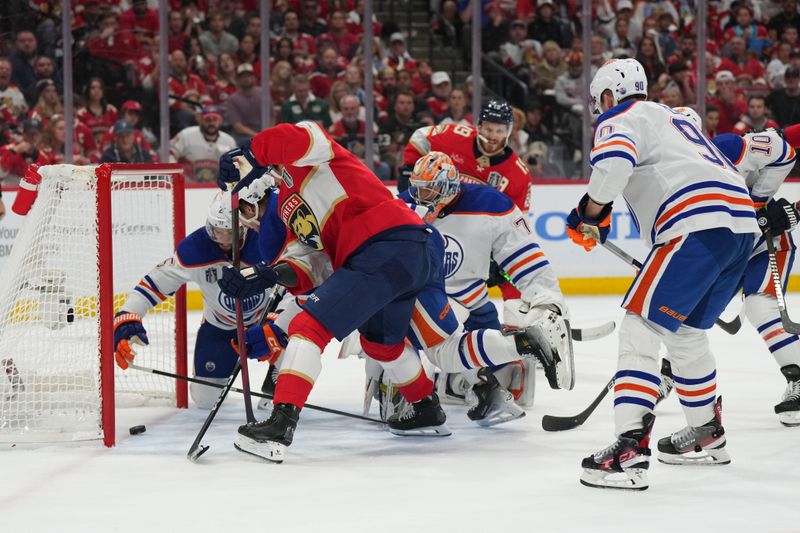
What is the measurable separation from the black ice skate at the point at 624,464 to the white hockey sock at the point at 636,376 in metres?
0.03

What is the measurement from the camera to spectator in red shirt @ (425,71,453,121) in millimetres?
7707

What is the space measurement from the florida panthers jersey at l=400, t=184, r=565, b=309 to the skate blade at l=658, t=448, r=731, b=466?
88 centimetres

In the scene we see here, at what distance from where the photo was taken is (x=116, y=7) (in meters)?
7.26

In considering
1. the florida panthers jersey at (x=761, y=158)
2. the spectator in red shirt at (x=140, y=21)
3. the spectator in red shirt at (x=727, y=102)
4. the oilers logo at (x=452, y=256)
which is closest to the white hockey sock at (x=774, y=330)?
the florida panthers jersey at (x=761, y=158)

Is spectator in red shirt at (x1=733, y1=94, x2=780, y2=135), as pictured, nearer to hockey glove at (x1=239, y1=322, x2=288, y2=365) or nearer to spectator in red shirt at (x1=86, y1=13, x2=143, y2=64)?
spectator in red shirt at (x1=86, y1=13, x2=143, y2=64)

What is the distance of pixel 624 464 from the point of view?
2957 mm

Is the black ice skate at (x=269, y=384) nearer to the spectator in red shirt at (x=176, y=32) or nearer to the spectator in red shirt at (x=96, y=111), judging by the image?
the spectator in red shirt at (x=96, y=111)

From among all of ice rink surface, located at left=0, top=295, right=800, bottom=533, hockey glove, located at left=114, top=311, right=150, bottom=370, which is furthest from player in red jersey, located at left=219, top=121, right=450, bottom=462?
hockey glove, located at left=114, top=311, right=150, bottom=370

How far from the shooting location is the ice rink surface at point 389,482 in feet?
8.80

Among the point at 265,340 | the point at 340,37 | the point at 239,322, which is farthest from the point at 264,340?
the point at 340,37

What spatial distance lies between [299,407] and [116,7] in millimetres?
4671

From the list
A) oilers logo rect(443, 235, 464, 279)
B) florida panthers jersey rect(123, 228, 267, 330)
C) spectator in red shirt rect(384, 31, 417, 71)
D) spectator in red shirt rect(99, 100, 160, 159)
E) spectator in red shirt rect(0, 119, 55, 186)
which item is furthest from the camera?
spectator in red shirt rect(384, 31, 417, 71)

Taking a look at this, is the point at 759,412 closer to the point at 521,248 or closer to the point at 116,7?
the point at 521,248

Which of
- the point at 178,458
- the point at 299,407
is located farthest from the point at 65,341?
the point at 299,407
